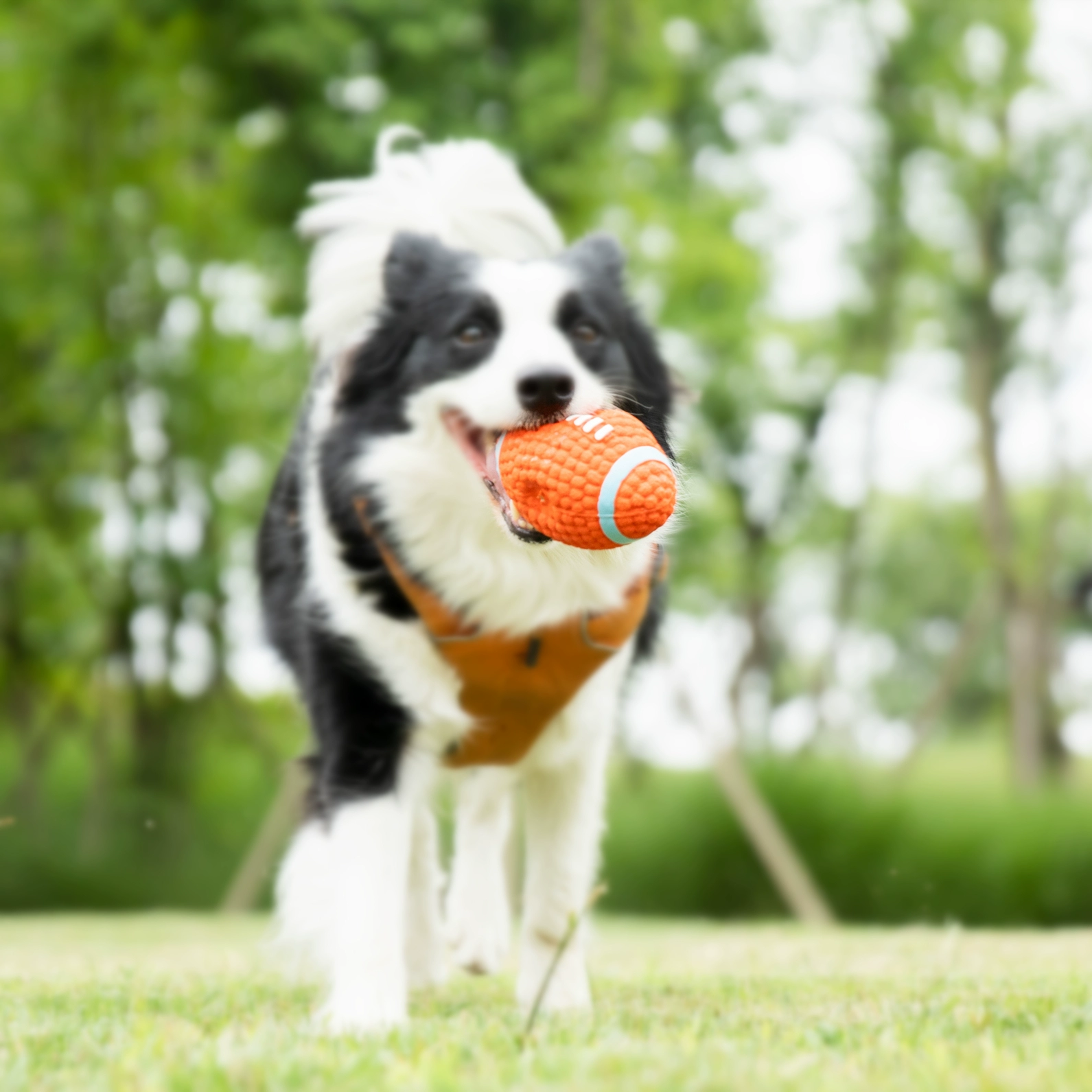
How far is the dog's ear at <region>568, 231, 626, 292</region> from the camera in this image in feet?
12.0

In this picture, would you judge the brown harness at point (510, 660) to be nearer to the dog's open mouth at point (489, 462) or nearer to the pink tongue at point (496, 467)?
the dog's open mouth at point (489, 462)

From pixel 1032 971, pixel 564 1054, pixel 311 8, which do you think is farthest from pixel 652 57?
pixel 564 1054

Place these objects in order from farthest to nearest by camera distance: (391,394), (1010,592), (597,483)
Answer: (1010,592)
(391,394)
(597,483)

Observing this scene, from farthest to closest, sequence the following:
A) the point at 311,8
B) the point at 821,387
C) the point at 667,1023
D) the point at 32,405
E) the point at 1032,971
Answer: the point at 821,387
the point at 32,405
the point at 311,8
the point at 1032,971
the point at 667,1023

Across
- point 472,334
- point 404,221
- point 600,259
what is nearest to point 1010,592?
point 404,221

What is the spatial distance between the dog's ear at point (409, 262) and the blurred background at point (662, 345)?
0.82 metres

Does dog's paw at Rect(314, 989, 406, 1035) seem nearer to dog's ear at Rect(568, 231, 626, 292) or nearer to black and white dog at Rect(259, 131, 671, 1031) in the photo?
black and white dog at Rect(259, 131, 671, 1031)

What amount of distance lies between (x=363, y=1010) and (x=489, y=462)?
1.21 metres

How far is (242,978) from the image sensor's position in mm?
4328

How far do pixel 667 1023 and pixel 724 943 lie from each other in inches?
147

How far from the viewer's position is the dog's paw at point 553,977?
3.53m

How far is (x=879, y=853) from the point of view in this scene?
35.7 ft

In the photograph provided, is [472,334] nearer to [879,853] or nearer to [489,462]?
[489,462]

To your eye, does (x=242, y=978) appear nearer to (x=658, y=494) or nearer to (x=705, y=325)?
(x=658, y=494)
